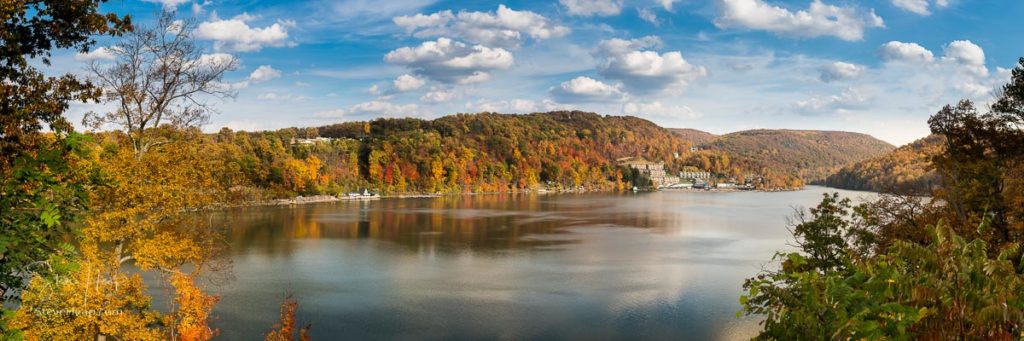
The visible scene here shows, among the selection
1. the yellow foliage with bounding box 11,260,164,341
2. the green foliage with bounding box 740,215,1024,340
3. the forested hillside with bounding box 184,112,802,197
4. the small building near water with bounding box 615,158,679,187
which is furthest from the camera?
the small building near water with bounding box 615,158,679,187

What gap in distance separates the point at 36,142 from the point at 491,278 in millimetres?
18318

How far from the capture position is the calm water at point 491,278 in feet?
56.6

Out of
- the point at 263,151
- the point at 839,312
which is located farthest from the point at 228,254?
the point at 263,151

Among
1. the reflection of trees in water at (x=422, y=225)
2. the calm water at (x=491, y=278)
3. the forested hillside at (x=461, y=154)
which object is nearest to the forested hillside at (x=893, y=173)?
the forested hillside at (x=461, y=154)

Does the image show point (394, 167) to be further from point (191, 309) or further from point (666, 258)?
point (191, 309)

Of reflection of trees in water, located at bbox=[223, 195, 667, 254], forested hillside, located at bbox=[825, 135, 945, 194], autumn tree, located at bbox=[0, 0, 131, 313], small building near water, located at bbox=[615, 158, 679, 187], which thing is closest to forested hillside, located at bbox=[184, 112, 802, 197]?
small building near water, located at bbox=[615, 158, 679, 187]

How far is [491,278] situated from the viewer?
24.3m

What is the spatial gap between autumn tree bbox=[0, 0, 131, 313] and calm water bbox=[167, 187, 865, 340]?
9.59m

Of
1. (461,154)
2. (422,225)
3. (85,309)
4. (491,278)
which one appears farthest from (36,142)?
(461,154)

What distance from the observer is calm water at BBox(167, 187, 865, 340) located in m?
17.3

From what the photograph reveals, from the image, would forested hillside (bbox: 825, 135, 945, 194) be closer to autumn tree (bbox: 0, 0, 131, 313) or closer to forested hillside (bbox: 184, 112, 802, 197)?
forested hillside (bbox: 184, 112, 802, 197)

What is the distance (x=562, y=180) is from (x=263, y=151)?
6382 cm

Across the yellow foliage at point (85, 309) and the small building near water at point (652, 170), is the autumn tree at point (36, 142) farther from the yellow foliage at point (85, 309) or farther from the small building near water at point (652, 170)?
the small building near water at point (652, 170)

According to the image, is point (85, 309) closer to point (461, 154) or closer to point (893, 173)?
point (461, 154)
